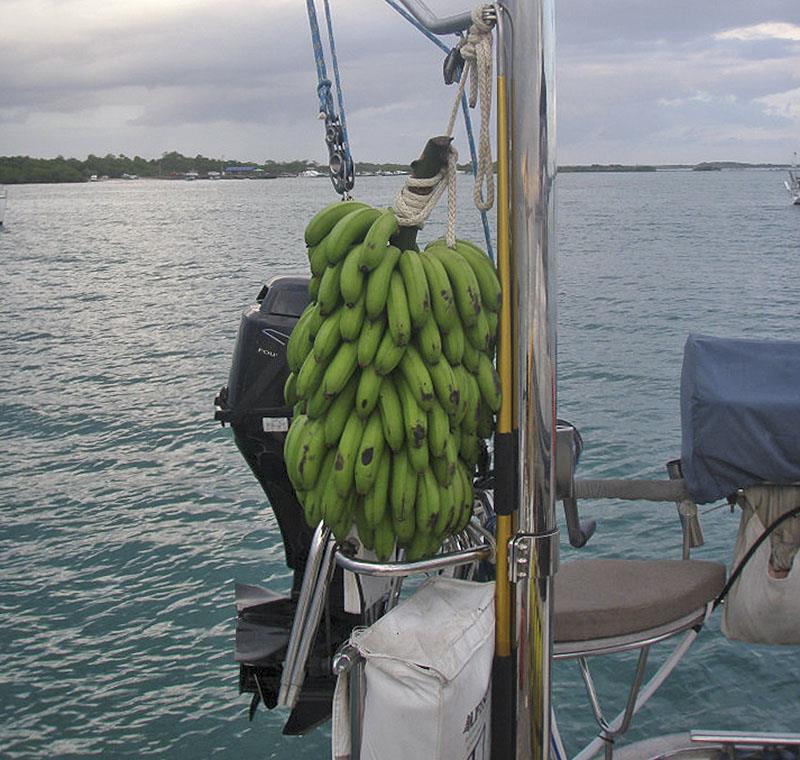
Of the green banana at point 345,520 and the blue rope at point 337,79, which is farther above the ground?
the blue rope at point 337,79

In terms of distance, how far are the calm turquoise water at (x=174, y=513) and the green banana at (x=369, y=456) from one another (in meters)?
3.03

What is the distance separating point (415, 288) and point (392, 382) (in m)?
0.21

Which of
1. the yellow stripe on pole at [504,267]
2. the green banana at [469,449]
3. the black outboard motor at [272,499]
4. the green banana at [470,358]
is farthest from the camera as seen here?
the black outboard motor at [272,499]

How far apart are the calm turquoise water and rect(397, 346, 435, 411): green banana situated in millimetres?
3164

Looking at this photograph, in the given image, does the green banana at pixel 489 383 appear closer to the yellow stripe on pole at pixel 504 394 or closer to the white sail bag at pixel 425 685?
the yellow stripe on pole at pixel 504 394

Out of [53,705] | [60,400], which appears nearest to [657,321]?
[60,400]

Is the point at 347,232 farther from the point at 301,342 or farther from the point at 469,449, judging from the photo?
the point at 469,449

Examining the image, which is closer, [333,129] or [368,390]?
[368,390]

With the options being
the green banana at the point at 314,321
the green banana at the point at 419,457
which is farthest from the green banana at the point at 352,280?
the green banana at the point at 419,457

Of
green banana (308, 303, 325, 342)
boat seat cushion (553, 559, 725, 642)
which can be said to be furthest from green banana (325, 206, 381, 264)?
boat seat cushion (553, 559, 725, 642)

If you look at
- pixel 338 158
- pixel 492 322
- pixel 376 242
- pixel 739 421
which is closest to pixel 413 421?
pixel 492 322

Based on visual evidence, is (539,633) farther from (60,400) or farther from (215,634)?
(60,400)

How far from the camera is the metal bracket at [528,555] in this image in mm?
1994

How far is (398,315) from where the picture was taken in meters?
1.98
